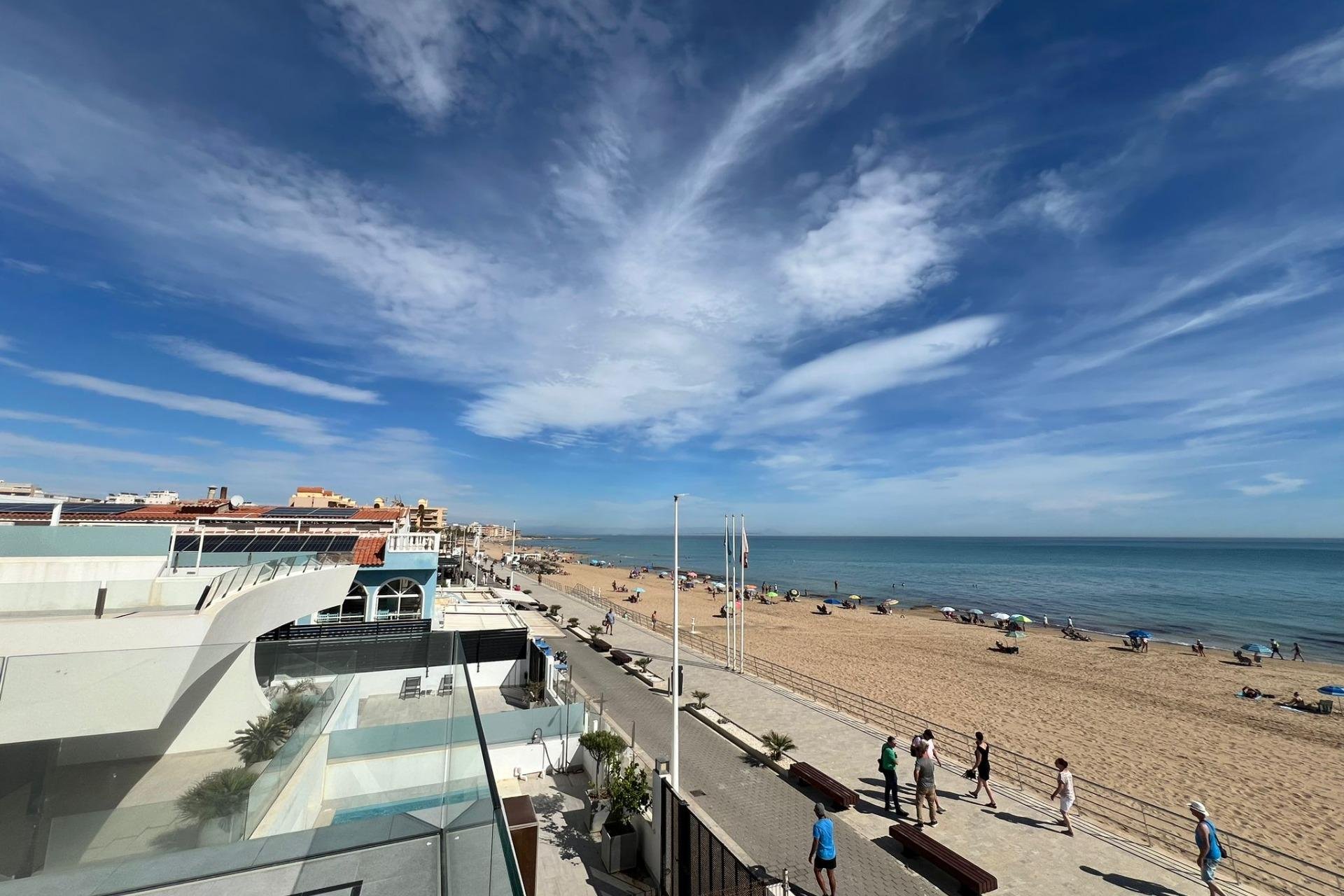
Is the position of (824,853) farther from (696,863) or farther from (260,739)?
(260,739)

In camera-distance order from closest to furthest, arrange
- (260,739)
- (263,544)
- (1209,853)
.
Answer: (260,739)
(1209,853)
(263,544)

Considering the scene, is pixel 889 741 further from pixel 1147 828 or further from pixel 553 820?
pixel 553 820

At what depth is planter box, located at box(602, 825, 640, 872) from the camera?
366 inches

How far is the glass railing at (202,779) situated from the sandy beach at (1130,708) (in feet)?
55.5

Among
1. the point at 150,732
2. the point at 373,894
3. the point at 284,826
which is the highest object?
the point at 373,894

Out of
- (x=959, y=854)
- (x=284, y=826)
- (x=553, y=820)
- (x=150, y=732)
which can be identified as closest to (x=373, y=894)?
(x=284, y=826)

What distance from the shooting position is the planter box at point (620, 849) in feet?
30.5

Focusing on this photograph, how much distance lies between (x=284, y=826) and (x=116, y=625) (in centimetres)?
287

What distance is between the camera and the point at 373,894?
10.2 ft

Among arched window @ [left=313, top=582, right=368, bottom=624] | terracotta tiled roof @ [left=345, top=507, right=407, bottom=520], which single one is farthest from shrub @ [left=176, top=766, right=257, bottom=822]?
terracotta tiled roof @ [left=345, top=507, right=407, bottom=520]

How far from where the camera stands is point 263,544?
17469 mm

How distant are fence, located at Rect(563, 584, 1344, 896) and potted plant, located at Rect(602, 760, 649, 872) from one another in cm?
787

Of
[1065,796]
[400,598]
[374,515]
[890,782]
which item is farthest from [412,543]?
[1065,796]

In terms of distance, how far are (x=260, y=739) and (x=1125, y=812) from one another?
16599 mm
